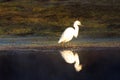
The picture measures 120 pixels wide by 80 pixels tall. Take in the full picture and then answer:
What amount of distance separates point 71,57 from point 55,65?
2368mm

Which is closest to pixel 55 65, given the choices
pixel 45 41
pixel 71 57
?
pixel 71 57

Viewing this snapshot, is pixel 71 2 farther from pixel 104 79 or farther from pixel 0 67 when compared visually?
pixel 104 79

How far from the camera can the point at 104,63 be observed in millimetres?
20766

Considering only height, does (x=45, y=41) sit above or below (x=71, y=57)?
below

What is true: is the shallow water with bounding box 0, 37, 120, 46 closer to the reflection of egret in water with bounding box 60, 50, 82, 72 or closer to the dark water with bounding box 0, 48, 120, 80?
the dark water with bounding box 0, 48, 120, 80

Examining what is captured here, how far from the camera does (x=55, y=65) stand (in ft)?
68.9

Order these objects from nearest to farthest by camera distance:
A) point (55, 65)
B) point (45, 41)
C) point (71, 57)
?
point (55, 65) < point (71, 57) < point (45, 41)

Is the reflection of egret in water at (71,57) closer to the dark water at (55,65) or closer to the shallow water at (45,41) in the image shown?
the dark water at (55,65)

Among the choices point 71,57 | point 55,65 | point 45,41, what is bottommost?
point 45,41

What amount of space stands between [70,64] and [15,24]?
18496 mm

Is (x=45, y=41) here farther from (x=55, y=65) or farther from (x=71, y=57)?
(x=55, y=65)

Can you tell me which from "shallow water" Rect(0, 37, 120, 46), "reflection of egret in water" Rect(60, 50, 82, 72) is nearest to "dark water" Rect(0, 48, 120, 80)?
"reflection of egret in water" Rect(60, 50, 82, 72)

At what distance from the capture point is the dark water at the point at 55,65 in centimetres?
1822

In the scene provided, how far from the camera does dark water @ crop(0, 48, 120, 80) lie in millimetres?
18219
